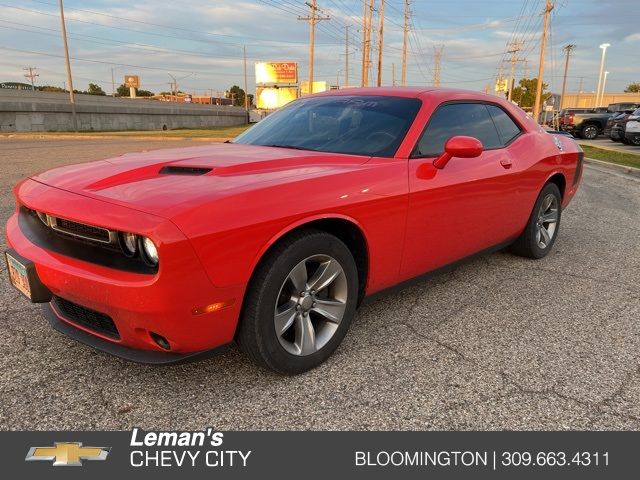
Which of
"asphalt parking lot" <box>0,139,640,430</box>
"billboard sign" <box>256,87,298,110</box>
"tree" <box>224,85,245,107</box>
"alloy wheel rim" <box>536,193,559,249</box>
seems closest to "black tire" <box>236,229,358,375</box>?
"asphalt parking lot" <box>0,139,640,430</box>

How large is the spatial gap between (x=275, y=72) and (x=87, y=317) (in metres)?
77.2

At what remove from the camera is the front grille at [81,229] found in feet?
6.98

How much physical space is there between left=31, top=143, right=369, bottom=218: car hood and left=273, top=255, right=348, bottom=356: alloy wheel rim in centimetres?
46

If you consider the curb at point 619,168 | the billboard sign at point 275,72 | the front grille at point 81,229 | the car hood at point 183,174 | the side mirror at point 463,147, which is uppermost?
the billboard sign at point 275,72

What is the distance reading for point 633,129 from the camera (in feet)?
61.1

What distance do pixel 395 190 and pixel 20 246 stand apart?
76.1 inches

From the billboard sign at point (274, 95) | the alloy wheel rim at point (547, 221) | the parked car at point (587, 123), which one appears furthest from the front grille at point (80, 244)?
the billboard sign at point (274, 95)

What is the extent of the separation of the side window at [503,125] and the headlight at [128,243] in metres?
3.02

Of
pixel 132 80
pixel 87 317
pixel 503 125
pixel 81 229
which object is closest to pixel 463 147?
pixel 503 125

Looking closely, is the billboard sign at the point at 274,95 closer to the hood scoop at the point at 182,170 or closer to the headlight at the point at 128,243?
the hood scoop at the point at 182,170

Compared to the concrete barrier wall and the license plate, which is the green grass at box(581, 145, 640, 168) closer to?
the license plate

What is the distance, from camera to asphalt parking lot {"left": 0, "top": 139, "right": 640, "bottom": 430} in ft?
7.33

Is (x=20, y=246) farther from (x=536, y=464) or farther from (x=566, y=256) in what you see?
(x=566, y=256)

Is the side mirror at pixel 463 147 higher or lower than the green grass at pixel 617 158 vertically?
higher
